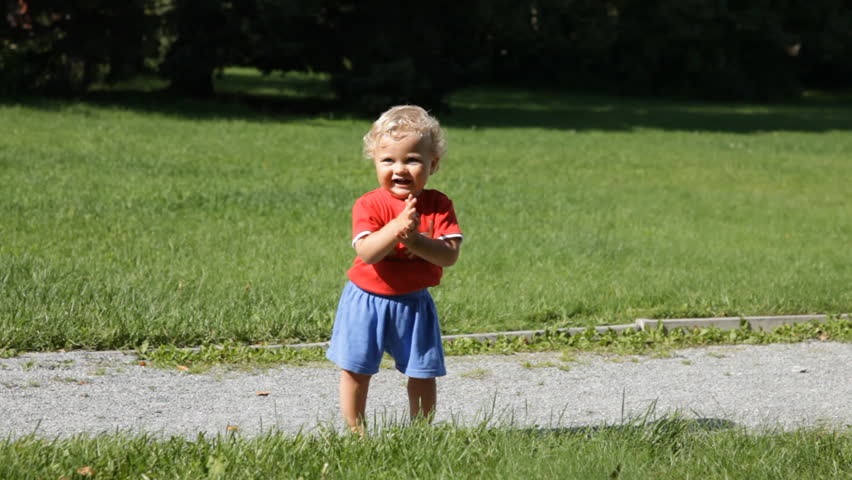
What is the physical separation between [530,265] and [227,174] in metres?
6.16

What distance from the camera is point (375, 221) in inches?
161

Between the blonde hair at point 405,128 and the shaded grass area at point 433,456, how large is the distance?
113 centimetres

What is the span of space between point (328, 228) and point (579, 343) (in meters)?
4.29

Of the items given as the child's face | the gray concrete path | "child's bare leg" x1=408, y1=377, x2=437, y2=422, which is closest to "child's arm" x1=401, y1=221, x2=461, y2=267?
the child's face

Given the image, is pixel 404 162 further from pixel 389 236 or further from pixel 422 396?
pixel 422 396

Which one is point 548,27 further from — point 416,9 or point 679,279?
point 679,279

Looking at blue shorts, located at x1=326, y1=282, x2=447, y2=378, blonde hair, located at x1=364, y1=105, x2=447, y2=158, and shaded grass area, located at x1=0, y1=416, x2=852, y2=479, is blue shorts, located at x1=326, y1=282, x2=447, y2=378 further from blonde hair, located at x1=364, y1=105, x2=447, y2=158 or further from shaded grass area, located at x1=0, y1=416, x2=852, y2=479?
blonde hair, located at x1=364, y1=105, x2=447, y2=158

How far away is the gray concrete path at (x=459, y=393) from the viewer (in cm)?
483

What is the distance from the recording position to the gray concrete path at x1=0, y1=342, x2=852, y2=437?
483 centimetres

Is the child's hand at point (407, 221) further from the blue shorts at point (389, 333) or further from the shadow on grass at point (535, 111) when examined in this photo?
the shadow on grass at point (535, 111)

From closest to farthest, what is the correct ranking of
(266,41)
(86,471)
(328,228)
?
(86,471) < (328,228) < (266,41)

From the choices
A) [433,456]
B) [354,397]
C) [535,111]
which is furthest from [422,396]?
[535,111]

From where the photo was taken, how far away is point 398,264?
414 centimetres

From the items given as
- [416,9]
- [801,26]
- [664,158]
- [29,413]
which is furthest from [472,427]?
[801,26]
